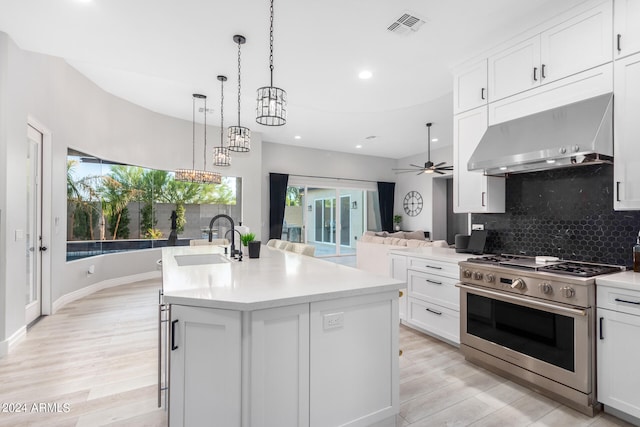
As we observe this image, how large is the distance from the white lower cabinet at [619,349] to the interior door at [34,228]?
5.24 m

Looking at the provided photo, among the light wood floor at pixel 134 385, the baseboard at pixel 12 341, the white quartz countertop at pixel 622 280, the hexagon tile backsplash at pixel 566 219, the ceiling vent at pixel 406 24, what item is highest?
the ceiling vent at pixel 406 24

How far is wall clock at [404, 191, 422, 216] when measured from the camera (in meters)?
9.07

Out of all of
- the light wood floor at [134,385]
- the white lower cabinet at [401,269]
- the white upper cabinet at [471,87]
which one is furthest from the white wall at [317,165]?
the white upper cabinet at [471,87]

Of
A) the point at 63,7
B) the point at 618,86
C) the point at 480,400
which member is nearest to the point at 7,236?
the point at 63,7

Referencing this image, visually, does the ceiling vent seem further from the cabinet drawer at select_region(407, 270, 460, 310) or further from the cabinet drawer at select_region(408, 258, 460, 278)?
the cabinet drawer at select_region(407, 270, 460, 310)

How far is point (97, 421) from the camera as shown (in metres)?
1.91

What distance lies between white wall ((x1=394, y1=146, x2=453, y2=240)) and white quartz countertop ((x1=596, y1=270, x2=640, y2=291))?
6.22 meters

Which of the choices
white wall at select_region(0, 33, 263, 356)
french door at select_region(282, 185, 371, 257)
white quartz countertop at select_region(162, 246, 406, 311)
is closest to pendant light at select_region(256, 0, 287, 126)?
white quartz countertop at select_region(162, 246, 406, 311)

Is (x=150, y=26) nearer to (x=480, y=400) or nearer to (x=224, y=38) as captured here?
(x=224, y=38)

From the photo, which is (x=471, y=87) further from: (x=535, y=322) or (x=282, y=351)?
(x=282, y=351)

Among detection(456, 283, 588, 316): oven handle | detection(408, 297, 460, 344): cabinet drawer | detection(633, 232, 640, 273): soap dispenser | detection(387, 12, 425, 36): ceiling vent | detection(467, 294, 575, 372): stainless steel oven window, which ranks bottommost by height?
detection(408, 297, 460, 344): cabinet drawer

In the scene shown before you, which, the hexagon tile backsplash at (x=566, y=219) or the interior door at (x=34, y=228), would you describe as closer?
the hexagon tile backsplash at (x=566, y=219)

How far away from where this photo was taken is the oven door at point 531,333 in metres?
1.97

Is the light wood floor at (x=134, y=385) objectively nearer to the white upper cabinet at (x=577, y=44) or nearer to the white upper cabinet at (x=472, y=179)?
the white upper cabinet at (x=472, y=179)
